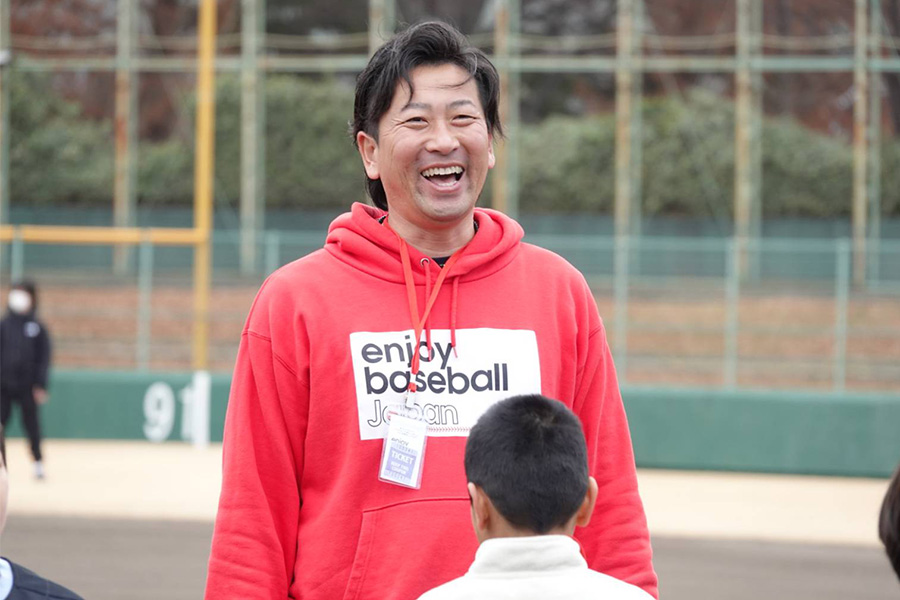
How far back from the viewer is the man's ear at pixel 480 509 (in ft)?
7.62

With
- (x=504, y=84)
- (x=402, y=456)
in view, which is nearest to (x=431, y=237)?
(x=402, y=456)

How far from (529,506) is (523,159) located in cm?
2281

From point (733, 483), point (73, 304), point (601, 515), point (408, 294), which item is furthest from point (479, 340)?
point (73, 304)

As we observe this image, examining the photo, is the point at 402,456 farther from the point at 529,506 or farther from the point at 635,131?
the point at 635,131

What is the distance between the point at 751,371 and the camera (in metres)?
18.6

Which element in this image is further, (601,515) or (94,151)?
(94,151)

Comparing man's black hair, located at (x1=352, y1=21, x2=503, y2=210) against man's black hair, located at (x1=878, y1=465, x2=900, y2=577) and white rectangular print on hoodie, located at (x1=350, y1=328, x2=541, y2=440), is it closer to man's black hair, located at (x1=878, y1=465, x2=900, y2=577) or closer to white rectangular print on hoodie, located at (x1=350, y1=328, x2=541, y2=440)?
white rectangular print on hoodie, located at (x1=350, y1=328, x2=541, y2=440)

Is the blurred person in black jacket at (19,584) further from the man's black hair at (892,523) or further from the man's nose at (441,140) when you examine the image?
the man's black hair at (892,523)

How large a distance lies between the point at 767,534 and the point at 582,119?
16.2 meters

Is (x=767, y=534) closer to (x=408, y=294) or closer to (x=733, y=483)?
(x=733, y=483)

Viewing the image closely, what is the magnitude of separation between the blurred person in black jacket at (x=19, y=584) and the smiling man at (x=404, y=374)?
320 mm

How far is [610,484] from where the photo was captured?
273 centimetres

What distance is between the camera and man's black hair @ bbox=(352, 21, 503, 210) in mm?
2703

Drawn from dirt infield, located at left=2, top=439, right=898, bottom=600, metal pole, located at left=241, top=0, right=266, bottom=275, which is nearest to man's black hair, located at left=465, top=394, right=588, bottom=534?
dirt infield, located at left=2, top=439, right=898, bottom=600
